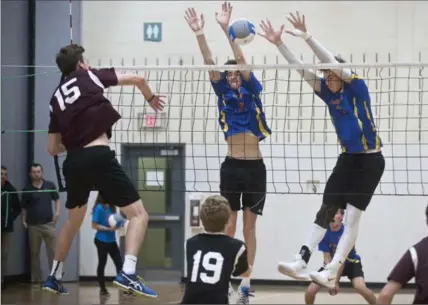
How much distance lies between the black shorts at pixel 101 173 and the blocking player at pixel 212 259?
1.13m

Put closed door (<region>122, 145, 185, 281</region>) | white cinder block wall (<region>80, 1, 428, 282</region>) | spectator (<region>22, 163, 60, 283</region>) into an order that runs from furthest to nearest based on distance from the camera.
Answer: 1. closed door (<region>122, 145, 185, 281</region>)
2. white cinder block wall (<region>80, 1, 428, 282</region>)
3. spectator (<region>22, 163, 60, 283</region>)

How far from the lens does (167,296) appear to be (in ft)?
42.9

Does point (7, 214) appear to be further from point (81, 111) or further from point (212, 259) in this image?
point (212, 259)

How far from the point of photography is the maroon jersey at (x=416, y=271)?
518cm

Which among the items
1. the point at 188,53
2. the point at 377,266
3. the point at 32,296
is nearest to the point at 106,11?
the point at 188,53

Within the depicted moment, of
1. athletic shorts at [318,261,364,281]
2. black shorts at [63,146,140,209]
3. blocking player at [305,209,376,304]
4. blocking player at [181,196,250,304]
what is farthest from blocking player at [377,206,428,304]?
athletic shorts at [318,261,364,281]

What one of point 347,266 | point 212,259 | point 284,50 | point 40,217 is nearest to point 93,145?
point 212,259

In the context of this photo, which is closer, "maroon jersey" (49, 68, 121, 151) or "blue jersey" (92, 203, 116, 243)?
"maroon jersey" (49, 68, 121, 151)

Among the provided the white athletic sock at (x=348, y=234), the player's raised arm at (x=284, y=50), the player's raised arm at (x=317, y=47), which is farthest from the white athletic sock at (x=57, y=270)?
the player's raised arm at (x=317, y=47)

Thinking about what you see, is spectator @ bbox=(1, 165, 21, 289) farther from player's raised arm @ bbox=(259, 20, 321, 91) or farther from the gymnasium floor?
player's raised arm @ bbox=(259, 20, 321, 91)

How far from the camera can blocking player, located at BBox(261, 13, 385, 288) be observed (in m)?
7.44

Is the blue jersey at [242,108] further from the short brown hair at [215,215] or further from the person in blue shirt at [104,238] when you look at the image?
the person in blue shirt at [104,238]

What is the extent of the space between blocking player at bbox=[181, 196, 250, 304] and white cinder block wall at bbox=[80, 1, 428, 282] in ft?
27.7

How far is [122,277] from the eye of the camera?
256 inches
